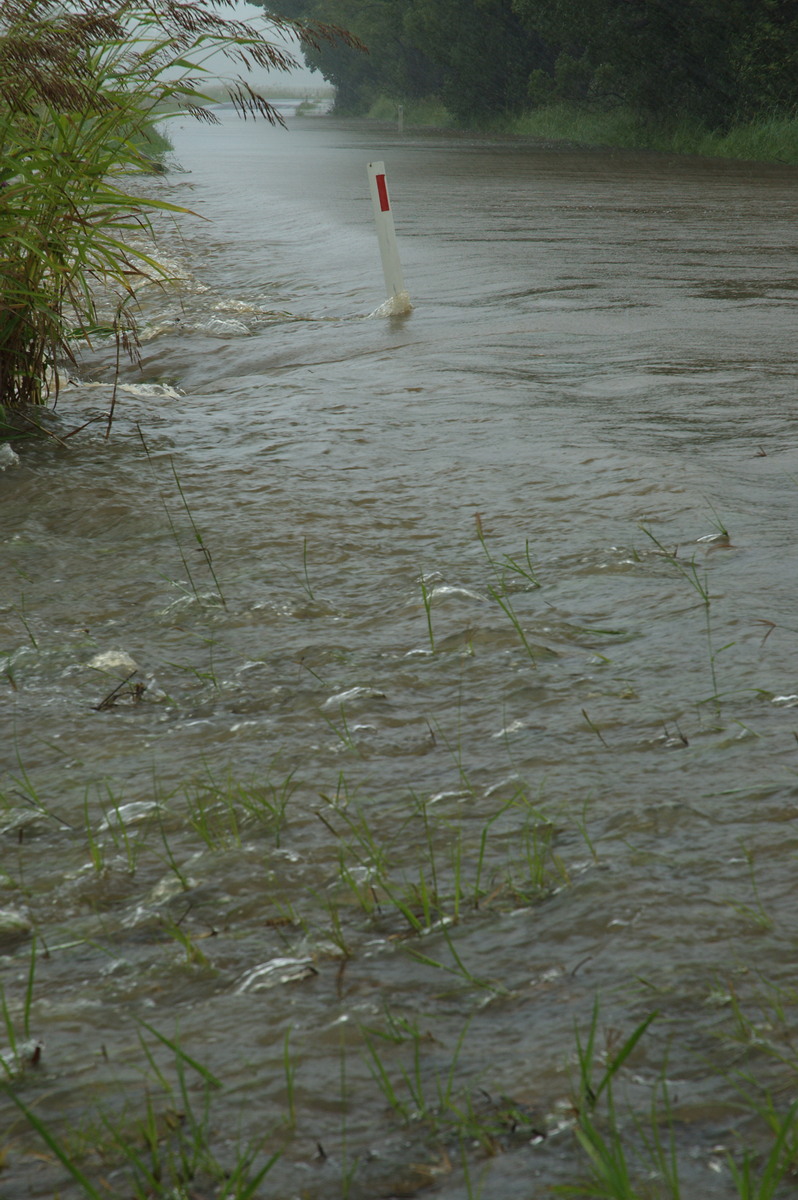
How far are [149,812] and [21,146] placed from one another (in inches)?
140

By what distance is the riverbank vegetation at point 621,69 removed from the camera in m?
24.5

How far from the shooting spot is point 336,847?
242 cm

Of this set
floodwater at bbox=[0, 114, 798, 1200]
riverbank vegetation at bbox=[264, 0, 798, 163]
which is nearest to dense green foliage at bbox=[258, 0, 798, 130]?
riverbank vegetation at bbox=[264, 0, 798, 163]

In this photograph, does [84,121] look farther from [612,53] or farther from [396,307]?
[612,53]

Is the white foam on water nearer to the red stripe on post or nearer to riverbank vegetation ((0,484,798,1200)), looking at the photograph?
the red stripe on post

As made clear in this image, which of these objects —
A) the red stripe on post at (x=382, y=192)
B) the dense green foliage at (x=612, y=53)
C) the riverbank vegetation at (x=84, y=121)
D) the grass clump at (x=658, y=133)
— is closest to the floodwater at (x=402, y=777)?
the riverbank vegetation at (x=84, y=121)

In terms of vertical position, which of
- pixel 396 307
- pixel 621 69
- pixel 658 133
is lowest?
pixel 396 307

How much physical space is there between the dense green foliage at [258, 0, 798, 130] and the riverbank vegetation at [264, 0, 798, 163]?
38 mm

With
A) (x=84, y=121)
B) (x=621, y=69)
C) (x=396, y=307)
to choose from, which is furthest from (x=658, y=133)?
(x=84, y=121)

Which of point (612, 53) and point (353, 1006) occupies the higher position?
point (612, 53)

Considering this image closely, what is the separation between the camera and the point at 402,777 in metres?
2.69

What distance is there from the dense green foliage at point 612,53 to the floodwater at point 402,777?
21.4 m

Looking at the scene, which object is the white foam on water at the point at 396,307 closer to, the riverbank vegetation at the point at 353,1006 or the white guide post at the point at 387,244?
the white guide post at the point at 387,244

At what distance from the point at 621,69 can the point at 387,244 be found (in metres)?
24.8
